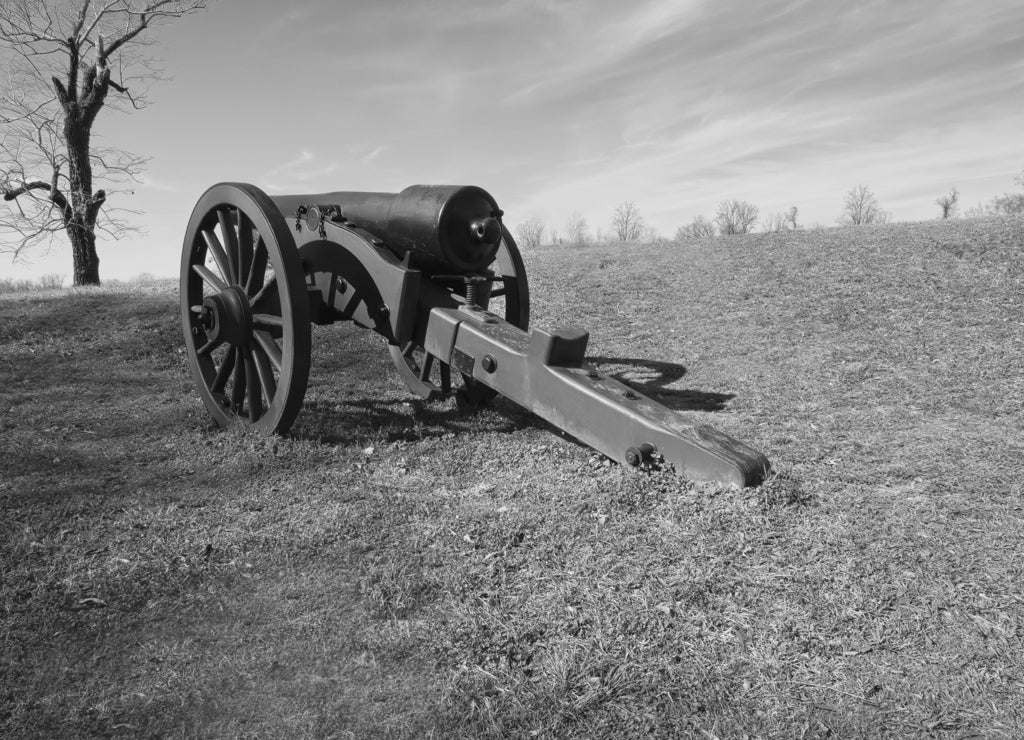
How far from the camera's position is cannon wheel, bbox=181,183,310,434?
15.6ft

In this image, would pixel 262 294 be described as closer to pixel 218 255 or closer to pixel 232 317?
pixel 232 317

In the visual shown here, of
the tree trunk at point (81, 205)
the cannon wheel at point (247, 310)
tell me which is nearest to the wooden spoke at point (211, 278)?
the cannon wheel at point (247, 310)

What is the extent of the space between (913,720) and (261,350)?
4375 mm

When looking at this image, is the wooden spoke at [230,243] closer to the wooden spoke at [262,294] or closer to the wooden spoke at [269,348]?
the wooden spoke at [262,294]

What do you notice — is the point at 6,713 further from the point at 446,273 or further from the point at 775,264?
the point at 775,264

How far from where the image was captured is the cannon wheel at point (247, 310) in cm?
477

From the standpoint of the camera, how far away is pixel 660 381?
7258 mm

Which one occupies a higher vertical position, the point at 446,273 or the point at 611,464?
the point at 446,273

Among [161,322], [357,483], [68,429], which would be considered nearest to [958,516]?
[357,483]

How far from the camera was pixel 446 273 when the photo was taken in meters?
5.38

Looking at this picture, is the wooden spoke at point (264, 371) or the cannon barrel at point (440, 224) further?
the wooden spoke at point (264, 371)

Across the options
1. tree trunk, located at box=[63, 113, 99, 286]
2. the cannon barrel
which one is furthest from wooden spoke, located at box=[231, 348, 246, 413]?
tree trunk, located at box=[63, 113, 99, 286]

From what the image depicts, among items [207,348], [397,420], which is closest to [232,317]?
[207,348]

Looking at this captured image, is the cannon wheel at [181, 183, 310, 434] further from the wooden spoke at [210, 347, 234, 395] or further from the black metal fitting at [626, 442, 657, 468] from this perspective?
the black metal fitting at [626, 442, 657, 468]
